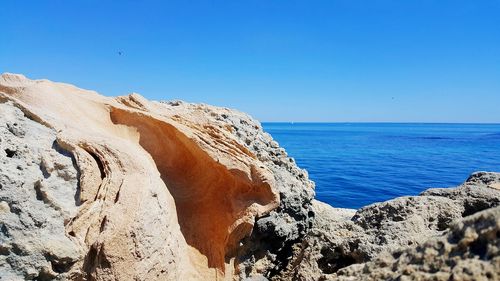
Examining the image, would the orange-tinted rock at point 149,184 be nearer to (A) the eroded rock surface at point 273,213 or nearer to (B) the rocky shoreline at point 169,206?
(B) the rocky shoreline at point 169,206

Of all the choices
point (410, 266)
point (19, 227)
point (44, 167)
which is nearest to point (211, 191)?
point (44, 167)

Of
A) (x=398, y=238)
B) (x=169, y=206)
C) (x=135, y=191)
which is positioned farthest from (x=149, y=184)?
(x=398, y=238)

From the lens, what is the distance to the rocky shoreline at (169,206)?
9.96 ft

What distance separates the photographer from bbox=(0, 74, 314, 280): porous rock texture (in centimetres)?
313

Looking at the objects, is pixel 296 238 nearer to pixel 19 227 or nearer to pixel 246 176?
pixel 246 176

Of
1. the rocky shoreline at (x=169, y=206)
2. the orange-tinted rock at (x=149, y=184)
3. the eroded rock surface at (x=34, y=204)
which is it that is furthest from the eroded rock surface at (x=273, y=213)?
the eroded rock surface at (x=34, y=204)

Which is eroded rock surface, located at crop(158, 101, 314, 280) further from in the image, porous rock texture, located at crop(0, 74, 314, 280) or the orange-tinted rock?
the orange-tinted rock

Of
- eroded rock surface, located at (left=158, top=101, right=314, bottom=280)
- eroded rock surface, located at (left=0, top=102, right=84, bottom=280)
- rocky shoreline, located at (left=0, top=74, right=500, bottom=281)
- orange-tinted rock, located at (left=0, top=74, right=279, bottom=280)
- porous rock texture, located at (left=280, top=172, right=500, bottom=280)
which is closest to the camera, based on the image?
porous rock texture, located at (left=280, top=172, right=500, bottom=280)

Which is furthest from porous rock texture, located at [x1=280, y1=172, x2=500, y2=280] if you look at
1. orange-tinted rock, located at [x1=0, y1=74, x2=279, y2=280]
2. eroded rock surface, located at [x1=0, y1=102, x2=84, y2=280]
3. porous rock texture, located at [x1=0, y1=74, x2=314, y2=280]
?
eroded rock surface, located at [x1=0, y1=102, x2=84, y2=280]

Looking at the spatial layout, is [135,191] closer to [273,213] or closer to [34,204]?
[34,204]

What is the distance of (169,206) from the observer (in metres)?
4.12

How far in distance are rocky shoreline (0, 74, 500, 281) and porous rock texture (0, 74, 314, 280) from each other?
1 cm

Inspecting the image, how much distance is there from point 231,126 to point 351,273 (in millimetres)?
3434

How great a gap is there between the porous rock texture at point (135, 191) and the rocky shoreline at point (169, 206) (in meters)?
0.01
